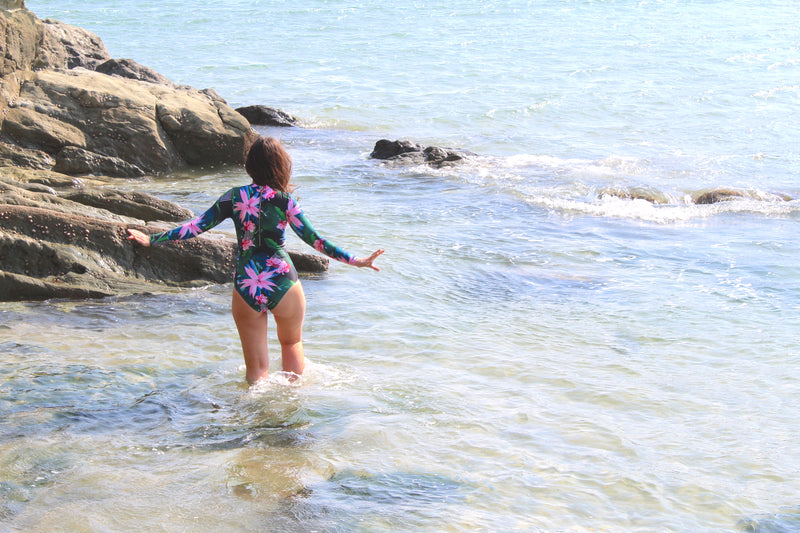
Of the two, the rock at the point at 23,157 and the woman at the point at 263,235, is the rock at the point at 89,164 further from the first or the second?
the woman at the point at 263,235

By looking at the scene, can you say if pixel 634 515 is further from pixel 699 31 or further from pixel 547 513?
pixel 699 31

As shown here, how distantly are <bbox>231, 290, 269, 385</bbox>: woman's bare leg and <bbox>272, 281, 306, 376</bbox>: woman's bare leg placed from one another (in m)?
0.11

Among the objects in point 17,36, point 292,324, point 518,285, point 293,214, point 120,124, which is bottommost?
point 518,285

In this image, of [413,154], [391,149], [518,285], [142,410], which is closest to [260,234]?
[142,410]

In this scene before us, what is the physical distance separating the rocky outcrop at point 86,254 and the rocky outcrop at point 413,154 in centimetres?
691

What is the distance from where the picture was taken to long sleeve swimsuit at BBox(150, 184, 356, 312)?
5.11 meters

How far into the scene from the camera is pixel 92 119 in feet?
40.0

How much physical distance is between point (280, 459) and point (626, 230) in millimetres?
8134

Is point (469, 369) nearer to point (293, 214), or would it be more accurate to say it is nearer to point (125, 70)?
point (293, 214)

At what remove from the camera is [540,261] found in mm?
9891

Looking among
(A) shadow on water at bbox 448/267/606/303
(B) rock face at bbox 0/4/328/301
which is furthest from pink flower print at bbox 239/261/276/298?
(A) shadow on water at bbox 448/267/606/303

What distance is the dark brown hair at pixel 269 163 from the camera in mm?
4973

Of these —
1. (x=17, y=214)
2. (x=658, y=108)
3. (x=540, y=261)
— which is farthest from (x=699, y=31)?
(x=17, y=214)

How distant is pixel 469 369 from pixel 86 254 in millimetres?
3620
